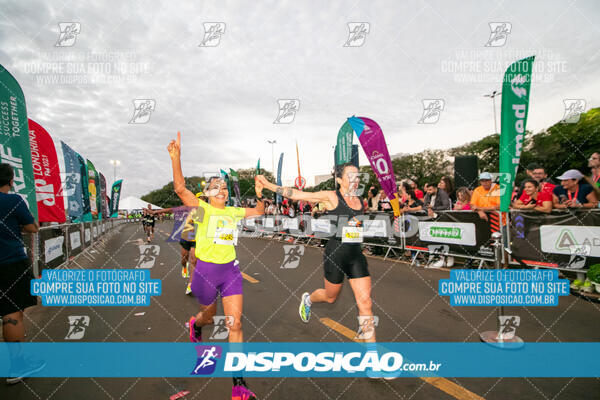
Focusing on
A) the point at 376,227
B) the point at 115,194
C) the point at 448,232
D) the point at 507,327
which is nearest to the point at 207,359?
the point at 507,327

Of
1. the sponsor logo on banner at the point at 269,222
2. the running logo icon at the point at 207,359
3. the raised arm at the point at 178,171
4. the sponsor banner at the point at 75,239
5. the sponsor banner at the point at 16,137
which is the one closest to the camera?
the raised arm at the point at 178,171

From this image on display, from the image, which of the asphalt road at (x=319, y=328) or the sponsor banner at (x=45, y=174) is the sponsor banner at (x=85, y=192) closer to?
the sponsor banner at (x=45, y=174)

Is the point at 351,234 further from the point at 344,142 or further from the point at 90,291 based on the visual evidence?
the point at 344,142

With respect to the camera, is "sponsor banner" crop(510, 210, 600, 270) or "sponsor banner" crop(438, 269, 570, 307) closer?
"sponsor banner" crop(438, 269, 570, 307)

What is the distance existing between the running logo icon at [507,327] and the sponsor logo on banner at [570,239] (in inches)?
101

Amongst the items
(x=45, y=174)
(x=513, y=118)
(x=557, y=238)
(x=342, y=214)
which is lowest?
(x=557, y=238)

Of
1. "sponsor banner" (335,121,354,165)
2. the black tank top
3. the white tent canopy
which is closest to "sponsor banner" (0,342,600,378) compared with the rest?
the black tank top

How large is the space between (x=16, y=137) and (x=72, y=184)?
747 cm

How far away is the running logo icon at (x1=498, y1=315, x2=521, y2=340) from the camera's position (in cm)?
358

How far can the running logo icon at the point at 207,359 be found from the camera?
3092 mm

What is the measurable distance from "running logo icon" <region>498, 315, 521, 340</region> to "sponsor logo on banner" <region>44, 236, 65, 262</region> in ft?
27.9

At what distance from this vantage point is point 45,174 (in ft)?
27.5

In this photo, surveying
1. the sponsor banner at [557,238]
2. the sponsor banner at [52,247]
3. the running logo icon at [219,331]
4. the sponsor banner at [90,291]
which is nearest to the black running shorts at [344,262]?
the running logo icon at [219,331]

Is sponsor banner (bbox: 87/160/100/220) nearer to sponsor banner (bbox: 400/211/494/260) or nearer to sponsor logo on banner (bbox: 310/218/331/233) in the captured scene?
sponsor logo on banner (bbox: 310/218/331/233)
